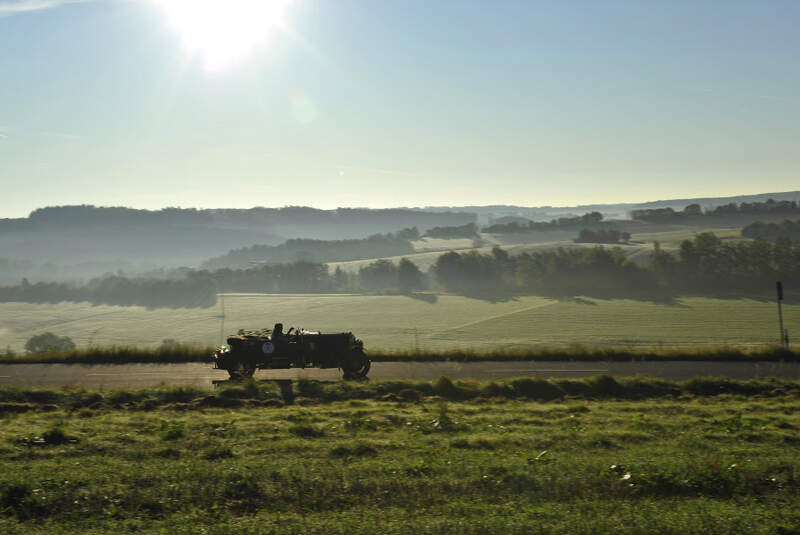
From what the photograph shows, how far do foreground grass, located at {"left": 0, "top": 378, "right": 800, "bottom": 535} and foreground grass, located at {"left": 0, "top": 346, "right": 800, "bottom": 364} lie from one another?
9.60 m

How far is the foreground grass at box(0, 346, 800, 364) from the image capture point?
2655 centimetres

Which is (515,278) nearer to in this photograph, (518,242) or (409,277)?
(409,277)

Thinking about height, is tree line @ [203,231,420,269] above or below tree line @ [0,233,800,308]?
above

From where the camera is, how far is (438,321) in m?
70.1

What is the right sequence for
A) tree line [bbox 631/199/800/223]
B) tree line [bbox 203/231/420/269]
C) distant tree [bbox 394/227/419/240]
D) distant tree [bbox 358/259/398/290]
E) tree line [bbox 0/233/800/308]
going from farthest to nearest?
distant tree [bbox 394/227/419/240] → tree line [bbox 631/199/800/223] → tree line [bbox 203/231/420/269] → distant tree [bbox 358/259/398/290] → tree line [bbox 0/233/800/308]

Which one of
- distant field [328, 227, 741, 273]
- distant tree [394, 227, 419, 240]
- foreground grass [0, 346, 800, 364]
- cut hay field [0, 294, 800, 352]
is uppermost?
distant tree [394, 227, 419, 240]

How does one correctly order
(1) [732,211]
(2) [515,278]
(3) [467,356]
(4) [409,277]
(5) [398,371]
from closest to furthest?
(5) [398,371] < (3) [467,356] < (2) [515,278] < (4) [409,277] < (1) [732,211]

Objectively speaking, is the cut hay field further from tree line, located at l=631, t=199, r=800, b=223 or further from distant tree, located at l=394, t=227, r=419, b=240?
tree line, located at l=631, t=199, r=800, b=223

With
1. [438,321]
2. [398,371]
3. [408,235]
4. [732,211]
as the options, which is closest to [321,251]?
[408,235]

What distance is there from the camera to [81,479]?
351 inches

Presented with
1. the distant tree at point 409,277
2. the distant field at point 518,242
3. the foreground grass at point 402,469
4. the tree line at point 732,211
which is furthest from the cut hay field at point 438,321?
the tree line at point 732,211

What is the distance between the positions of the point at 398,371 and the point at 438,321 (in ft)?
151

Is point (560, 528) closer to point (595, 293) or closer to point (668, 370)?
point (668, 370)

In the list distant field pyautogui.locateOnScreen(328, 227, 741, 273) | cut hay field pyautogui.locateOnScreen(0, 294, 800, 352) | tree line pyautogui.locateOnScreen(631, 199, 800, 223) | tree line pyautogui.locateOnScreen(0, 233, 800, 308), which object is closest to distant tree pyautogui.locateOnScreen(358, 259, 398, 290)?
tree line pyautogui.locateOnScreen(0, 233, 800, 308)
